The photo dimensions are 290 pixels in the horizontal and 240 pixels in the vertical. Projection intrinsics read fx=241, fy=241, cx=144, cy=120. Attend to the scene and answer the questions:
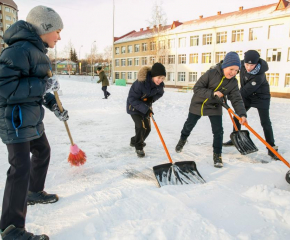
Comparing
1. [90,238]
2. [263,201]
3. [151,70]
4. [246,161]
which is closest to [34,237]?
[90,238]

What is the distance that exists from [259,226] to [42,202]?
6.48 feet

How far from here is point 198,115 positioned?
3754 mm

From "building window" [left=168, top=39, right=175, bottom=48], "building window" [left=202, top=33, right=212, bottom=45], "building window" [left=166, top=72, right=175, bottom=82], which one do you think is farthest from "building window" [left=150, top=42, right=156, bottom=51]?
"building window" [left=202, top=33, right=212, bottom=45]

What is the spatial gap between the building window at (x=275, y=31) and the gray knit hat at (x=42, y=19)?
2783cm

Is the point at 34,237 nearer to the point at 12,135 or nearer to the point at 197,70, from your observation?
the point at 12,135

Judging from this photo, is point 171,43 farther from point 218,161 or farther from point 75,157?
point 75,157

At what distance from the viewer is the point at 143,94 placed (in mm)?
3613

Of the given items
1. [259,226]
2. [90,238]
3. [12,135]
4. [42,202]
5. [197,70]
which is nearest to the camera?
[12,135]

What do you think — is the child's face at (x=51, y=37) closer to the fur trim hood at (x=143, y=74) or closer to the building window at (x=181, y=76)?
the fur trim hood at (x=143, y=74)

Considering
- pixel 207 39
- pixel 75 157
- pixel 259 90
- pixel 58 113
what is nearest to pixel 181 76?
pixel 207 39

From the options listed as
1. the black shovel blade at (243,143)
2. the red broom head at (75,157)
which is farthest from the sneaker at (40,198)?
the black shovel blade at (243,143)

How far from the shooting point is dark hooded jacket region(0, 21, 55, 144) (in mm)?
1619

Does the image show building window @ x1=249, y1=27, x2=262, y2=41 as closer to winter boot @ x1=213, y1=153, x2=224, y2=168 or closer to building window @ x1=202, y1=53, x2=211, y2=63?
building window @ x1=202, y1=53, x2=211, y2=63

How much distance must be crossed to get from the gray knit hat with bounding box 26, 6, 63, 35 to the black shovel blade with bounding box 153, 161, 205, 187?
Answer: 1851 mm
